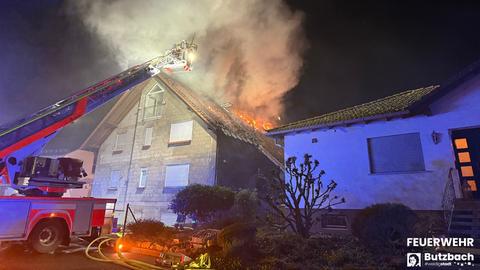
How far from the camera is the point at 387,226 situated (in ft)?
22.6

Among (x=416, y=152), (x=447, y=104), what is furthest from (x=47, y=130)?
(x=447, y=104)

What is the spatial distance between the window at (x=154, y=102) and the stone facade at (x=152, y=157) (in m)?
0.22

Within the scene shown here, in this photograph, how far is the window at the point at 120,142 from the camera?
20812 millimetres

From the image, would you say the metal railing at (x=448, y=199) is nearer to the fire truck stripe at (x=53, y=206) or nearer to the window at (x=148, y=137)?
the fire truck stripe at (x=53, y=206)

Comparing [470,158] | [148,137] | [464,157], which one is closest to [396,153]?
[464,157]

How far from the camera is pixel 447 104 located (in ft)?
32.2

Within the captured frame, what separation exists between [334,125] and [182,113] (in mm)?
11085

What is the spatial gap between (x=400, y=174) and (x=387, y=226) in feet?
12.9

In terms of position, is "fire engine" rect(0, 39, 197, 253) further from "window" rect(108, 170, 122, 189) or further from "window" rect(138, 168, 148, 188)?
"window" rect(108, 170, 122, 189)

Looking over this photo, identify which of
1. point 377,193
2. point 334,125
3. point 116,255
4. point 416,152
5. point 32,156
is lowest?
point 116,255

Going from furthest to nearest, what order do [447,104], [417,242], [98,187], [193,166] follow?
[98,187], [193,166], [447,104], [417,242]

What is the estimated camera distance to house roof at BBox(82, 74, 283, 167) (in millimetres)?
17430

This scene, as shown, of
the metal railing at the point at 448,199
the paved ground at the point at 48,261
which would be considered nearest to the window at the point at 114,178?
the paved ground at the point at 48,261

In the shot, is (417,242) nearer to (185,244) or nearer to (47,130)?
(185,244)
